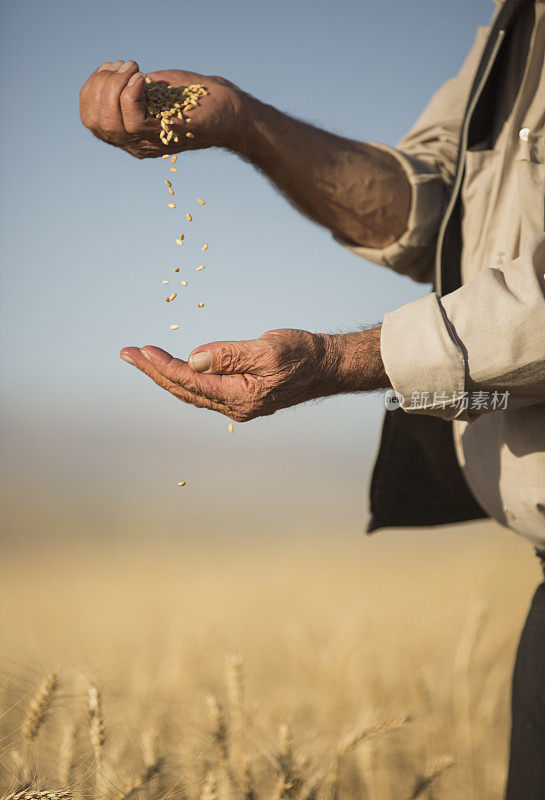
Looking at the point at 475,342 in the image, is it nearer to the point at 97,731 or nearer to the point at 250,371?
the point at 250,371

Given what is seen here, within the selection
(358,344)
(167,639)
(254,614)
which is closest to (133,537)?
(254,614)

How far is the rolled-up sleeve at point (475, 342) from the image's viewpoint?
1.17 meters

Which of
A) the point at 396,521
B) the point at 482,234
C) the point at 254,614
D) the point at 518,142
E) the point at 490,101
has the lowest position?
the point at 254,614

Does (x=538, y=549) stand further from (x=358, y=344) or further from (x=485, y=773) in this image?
(x=485, y=773)

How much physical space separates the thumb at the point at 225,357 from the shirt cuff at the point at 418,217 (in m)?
Answer: 1.00

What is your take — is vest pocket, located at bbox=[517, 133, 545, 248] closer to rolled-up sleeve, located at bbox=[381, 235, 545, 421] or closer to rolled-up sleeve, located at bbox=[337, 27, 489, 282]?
rolled-up sleeve, located at bbox=[381, 235, 545, 421]

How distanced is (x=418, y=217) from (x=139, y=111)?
918 millimetres

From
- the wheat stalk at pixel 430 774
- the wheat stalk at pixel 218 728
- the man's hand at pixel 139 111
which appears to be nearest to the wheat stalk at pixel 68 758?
the wheat stalk at pixel 218 728

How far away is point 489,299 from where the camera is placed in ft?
3.89

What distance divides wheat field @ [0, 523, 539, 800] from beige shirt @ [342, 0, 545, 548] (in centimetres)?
74

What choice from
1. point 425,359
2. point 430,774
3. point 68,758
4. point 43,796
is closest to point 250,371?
point 425,359

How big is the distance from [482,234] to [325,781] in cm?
147

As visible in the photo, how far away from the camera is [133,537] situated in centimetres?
1589

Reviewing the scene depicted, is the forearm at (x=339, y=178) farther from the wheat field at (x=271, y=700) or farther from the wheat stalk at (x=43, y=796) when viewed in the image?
the wheat stalk at (x=43, y=796)
